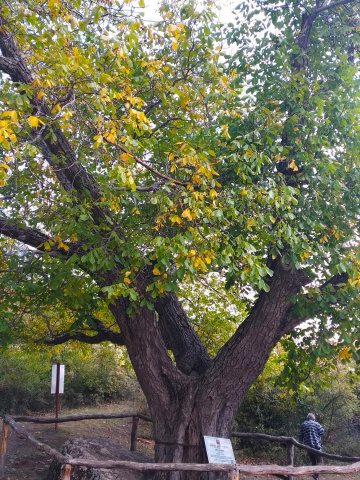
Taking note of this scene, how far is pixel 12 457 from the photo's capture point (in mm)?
9172

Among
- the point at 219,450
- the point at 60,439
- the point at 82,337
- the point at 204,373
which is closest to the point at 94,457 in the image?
the point at 219,450

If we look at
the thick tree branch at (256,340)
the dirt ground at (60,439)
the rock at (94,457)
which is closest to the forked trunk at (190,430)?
the thick tree branch at (256,340)

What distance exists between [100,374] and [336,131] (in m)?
12.7

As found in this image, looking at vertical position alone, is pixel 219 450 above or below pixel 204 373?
below

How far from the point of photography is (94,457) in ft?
24.9

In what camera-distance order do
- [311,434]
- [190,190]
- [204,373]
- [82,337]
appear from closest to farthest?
[190,190] → [204,373] → [82,337] → [311,434]

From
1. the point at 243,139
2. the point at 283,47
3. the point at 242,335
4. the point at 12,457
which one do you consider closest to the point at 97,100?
the point at 243,139

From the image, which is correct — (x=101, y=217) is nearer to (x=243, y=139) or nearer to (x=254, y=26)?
(x=243, y=139)

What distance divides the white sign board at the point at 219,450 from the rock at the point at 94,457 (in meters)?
1.55

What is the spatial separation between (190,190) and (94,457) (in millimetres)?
4468

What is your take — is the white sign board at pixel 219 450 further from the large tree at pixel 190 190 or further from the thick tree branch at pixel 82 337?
the thick tree branch at pixel 82 337

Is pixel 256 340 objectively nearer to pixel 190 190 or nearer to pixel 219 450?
pixel 219 450

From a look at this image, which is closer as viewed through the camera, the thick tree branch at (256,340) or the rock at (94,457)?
the rock at (94,457)

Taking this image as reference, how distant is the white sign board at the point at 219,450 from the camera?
6.87m
